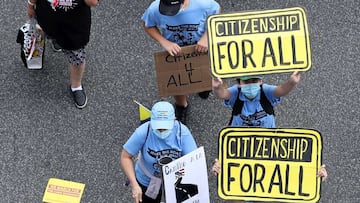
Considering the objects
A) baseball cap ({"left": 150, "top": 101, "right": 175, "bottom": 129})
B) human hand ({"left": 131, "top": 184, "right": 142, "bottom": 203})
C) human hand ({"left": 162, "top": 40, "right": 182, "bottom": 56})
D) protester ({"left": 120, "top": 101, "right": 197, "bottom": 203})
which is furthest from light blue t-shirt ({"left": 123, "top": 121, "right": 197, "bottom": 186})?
human hand ({"left": 162, "top": 40, "right": 182, "bottom": 56})

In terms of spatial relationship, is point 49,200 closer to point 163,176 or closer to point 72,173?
point 72,173

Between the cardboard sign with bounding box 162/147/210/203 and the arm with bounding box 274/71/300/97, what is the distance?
73 centimetres

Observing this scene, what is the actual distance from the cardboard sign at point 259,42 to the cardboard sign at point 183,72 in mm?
1284

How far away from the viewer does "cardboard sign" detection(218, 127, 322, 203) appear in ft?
13.1

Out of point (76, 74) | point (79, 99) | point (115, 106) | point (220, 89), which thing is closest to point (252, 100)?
point (220, 89)

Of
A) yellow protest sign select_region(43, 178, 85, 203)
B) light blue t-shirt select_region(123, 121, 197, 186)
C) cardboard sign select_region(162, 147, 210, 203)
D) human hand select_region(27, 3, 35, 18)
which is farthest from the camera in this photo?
yellow protest sign select_region(43, 178, 85, 203)

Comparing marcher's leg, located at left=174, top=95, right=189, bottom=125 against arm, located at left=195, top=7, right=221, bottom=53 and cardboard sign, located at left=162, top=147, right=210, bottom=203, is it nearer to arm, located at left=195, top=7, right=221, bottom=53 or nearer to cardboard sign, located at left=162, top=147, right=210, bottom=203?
arm, located at left=195, top=7, right=221, bottom=53

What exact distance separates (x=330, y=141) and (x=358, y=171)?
385 mm

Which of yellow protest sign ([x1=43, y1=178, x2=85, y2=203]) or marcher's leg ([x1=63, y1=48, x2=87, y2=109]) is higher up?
marcher's leg ([x1=63, y1=48, x2=87, y2=109])

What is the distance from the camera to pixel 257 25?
3.75 m

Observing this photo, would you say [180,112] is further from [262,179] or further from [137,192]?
[262,179]

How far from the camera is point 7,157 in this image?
565 cm

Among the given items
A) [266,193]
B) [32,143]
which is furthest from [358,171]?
[32,143]

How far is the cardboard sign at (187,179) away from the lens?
4.09 metres
